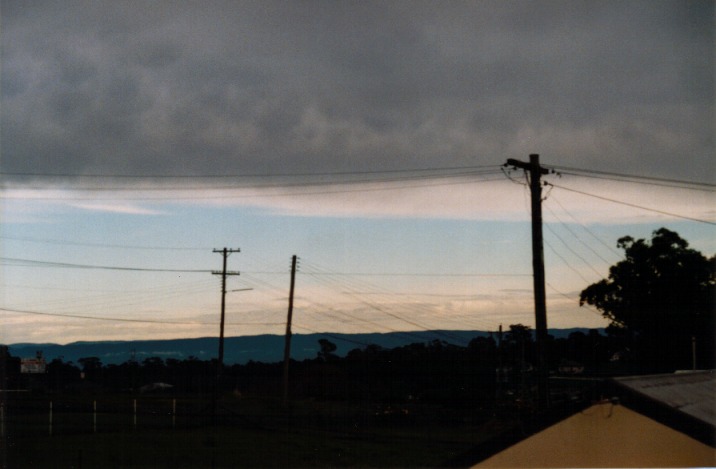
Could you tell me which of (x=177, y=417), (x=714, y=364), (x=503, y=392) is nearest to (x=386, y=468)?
(x=714, y=364)

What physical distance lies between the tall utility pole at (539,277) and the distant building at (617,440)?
8.56 m

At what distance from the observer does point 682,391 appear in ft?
43.3

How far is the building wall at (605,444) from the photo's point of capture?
12.5 metres

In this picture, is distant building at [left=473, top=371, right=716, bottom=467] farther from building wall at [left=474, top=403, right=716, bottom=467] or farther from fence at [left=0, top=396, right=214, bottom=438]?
fence at [left=0, top=396, right=214, bottom=438]

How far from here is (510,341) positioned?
281 feet

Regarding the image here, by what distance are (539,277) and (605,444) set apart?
388 inches

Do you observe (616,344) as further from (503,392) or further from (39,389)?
(39,389)

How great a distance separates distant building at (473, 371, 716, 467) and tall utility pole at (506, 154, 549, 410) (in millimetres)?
8560

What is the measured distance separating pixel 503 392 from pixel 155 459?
43.0 m

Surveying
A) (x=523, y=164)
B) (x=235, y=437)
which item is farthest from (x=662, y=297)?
(x=523, y=164)

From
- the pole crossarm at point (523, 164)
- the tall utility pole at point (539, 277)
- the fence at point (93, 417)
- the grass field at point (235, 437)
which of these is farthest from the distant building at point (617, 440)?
the fence at point (93, 417)

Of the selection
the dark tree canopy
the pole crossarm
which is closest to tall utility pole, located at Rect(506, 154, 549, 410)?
the pole crossarm

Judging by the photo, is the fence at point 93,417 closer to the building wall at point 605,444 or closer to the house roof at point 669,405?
the building wall at point 605,444

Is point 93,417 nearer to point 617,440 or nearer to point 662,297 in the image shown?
point 662,297
